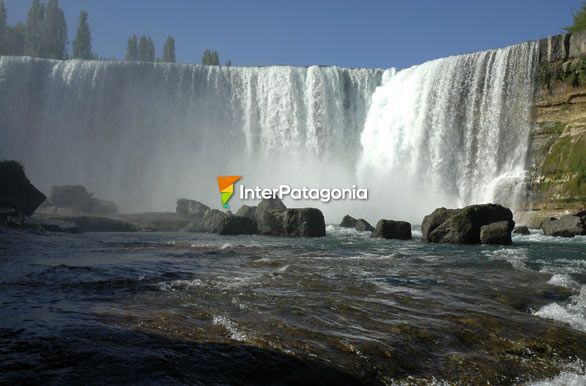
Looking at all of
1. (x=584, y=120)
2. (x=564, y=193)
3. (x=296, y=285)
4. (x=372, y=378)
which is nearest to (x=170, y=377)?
(x=372, y=378)

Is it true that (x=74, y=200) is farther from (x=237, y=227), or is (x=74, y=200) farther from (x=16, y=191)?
(x=237, y=227)

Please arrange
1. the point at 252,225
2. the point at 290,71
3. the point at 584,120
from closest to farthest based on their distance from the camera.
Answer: the point at 252,225 < the point at 584,120 < the point at 290,71

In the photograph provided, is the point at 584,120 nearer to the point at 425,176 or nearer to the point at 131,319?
the point at 425,176

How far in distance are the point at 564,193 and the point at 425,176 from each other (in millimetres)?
10215

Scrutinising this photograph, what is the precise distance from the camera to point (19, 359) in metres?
4.43

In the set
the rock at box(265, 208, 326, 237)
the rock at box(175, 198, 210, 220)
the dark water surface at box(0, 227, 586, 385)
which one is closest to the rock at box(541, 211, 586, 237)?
the rock at box(265, 208, 326, 237)

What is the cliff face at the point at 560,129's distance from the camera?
28234 mm

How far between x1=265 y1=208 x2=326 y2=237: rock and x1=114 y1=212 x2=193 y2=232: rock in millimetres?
9245

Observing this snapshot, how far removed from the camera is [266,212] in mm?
26703

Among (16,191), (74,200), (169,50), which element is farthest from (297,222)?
(169,50)

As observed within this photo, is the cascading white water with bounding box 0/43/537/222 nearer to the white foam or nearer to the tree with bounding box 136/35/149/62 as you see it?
the white foam

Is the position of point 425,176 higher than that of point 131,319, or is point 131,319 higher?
point 425,176

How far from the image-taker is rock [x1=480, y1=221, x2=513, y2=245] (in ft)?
60.7

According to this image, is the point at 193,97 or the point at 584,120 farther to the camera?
the point at 193,97
